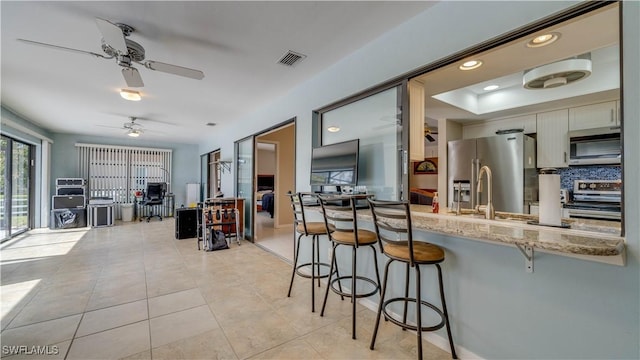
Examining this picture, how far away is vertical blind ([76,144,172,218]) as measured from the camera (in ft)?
24.6

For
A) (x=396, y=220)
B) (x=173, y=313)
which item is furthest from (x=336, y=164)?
(x=173, y=313)

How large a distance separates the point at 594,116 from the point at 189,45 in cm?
460

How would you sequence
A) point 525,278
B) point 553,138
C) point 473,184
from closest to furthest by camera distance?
point 525,278 < point 553,138 < point 473,184

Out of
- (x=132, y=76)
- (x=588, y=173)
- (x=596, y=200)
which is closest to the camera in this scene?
(x=132, y=76)

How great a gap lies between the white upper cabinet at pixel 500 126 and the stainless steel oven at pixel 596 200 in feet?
3.00

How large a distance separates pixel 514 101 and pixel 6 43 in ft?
18.4

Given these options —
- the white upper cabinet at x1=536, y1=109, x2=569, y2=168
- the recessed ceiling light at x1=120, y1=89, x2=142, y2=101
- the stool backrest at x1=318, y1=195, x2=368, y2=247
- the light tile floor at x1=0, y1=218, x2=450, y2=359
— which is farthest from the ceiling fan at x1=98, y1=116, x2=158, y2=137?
the white upper cabinet at x1=536, y1=109, x2=569, y2=168

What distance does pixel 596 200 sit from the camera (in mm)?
2994

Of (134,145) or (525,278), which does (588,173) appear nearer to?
(525,278)

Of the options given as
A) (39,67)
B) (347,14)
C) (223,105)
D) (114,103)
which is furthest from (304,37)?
(114,103)

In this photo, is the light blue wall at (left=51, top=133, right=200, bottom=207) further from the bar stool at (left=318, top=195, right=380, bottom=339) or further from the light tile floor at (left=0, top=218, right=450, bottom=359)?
the bar stool at (left=318, top=195, right=380, bottom=339)

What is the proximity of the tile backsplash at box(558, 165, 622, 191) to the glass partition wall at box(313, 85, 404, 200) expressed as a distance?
2.21 metres

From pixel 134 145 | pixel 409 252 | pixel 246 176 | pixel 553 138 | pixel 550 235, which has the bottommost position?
pixel 409 252

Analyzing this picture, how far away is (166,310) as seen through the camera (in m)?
2.37
